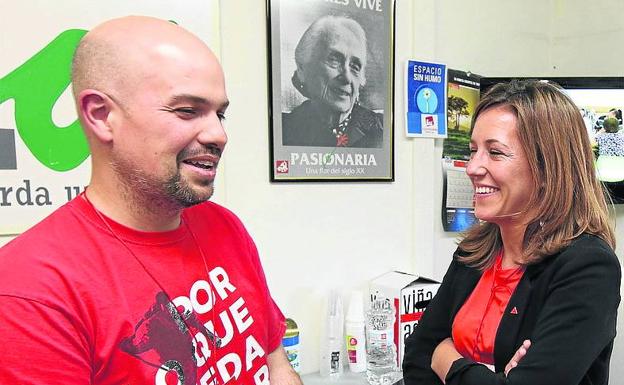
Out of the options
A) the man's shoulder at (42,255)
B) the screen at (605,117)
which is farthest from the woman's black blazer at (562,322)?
the screen at (605,117)

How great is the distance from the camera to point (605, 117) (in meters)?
2.24

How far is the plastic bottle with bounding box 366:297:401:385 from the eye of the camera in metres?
1.63

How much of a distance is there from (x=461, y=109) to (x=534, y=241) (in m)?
1.08

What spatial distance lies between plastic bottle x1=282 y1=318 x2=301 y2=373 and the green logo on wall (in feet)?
2.69

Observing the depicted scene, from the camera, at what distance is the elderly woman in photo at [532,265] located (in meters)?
0.99

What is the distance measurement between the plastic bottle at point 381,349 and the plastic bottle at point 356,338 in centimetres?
2

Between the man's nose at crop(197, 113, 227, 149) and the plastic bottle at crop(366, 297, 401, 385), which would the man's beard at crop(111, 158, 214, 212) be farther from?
the plastic bottle at crop(366, 297, 401, 385)

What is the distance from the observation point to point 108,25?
83 centimetres

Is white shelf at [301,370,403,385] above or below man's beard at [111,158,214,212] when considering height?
below

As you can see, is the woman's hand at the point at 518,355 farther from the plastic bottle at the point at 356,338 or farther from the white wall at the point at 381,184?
the white wall at the point at 381,184

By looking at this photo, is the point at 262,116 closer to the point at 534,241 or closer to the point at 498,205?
the point at 498,205

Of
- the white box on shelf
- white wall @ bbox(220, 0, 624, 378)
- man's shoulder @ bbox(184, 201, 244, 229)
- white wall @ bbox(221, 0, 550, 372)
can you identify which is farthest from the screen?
man's shoulder @ bbox(184, 201, 244, 229)

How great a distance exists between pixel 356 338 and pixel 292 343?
0.25 meters

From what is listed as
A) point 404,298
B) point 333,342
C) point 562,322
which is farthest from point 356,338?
point 562,322
